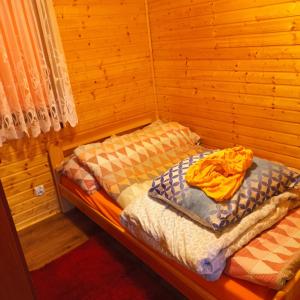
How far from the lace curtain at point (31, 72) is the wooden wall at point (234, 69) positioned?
106cm

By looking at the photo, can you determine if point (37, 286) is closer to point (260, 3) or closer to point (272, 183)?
point (272, 183)

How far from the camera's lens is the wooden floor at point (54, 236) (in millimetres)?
2258

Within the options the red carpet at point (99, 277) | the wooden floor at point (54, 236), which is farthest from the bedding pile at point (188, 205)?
the wooden floor at point (54, 236)

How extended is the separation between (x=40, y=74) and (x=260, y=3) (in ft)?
5.49

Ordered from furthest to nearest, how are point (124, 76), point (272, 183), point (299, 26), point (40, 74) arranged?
point (124, 76) → point (40, 74) → point (299, 26) → point (272, 183)

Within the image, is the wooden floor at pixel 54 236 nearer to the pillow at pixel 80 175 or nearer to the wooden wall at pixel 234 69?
the pillow at pixel 80 175

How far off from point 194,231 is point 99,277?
2.92 feet

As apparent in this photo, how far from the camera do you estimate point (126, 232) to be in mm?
1861

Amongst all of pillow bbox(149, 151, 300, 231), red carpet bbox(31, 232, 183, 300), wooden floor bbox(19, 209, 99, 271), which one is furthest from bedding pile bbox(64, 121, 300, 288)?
wooden floor bbox(19, 209, 99, 271)

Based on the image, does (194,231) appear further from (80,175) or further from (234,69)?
(234,69)

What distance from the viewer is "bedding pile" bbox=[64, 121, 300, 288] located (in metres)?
1.40

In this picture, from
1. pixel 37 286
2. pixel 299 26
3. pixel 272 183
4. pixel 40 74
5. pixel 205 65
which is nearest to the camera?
pixel 272 183

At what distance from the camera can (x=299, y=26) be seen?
186 centimetres

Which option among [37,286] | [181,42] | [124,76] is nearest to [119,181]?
[37,286]
